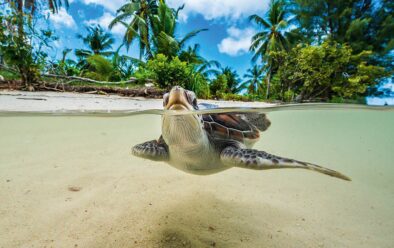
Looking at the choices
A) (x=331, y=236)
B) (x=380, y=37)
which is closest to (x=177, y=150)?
(x=331, y=236)

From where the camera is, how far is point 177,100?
2398 millimetres

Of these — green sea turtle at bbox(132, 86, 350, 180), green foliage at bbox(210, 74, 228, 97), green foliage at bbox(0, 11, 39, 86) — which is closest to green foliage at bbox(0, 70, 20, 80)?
green foliage at bbox(0, 11, 39, 86)

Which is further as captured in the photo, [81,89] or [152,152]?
[81,89]

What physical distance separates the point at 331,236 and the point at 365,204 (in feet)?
8.17

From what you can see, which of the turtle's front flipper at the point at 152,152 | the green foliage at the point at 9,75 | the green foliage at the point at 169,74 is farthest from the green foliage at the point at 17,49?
the turtle's front flipper at the point at 152,152

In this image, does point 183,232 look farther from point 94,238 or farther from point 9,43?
point 9,43

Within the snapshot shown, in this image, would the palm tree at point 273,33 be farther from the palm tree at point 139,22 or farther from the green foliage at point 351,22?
the palm tree at point 139,22

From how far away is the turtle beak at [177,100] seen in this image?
237 centimetres

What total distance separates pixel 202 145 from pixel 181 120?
65 centimetres

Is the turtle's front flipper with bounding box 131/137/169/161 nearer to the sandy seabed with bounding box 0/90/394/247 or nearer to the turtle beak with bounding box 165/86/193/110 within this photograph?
the sandy seabed with bounding box 0/90/394/247

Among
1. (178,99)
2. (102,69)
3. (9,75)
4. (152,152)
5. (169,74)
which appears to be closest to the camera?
(178,99)

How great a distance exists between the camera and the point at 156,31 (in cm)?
2131

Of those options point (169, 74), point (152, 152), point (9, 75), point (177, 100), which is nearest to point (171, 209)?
point (152, 152)

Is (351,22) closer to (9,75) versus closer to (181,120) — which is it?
(181,120)
